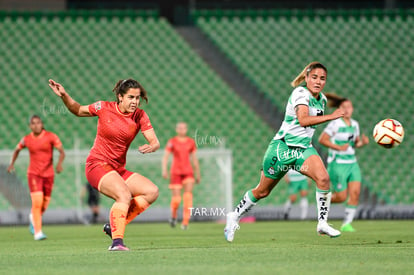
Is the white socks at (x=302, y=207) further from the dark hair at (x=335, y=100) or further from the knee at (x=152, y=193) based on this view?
the knee at (x=152, y=193)

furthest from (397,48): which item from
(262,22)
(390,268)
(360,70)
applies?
(390,268)

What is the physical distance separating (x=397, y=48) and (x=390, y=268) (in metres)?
16.9

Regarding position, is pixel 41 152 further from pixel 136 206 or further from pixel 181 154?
pixel 136 206

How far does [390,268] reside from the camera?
237 inches

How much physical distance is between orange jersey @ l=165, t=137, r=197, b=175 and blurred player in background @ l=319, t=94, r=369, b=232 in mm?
3313

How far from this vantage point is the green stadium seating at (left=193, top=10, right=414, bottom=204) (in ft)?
66.2

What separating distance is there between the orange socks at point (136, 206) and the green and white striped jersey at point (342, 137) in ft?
18.6

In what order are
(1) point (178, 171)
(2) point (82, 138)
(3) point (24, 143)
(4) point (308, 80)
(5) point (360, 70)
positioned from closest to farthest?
Result: 1. (4) point (308, 80)
2. (3) point (24, 143)
3. (1) point (178, 171)
4. (2) point (82, 138)
5. (5) point (360, 70)

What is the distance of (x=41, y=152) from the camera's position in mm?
12734

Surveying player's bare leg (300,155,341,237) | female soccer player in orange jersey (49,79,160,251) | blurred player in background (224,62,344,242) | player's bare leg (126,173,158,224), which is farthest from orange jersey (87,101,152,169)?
player's bare leg (300,155,341,237)

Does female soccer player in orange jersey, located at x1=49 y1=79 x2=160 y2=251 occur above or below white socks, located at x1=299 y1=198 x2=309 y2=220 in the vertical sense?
above

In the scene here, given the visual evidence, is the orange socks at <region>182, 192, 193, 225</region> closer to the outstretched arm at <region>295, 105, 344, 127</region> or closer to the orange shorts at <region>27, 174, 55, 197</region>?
the orange shorts at <region>27, 174, 55, 197</region>

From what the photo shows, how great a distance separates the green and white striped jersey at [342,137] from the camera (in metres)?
13.4

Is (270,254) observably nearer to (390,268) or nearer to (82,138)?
(390,268)
